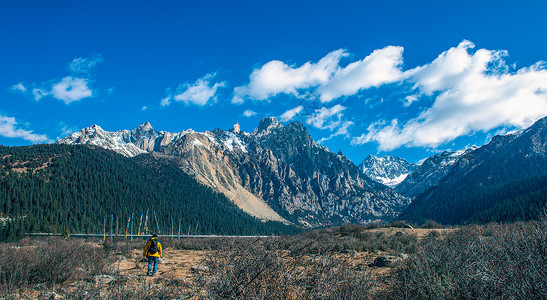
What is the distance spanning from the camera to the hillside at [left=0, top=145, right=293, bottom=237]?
88.4 meters

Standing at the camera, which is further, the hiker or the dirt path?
the hiker

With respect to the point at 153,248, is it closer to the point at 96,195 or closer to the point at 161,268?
the point at 161,268

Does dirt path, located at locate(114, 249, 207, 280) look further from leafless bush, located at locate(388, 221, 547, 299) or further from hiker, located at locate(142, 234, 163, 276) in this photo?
leafless bush, located at locate(388, 221, 547, 299)

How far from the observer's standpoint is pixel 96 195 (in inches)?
4550

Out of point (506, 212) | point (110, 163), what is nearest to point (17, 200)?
point (110, 163)

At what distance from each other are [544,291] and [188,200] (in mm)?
167903

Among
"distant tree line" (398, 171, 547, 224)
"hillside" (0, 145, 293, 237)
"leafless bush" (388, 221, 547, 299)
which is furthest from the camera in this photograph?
"distant tree line" (398, 171, 547, 224)

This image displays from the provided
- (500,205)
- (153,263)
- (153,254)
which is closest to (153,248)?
(153,254)

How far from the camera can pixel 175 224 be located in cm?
12775

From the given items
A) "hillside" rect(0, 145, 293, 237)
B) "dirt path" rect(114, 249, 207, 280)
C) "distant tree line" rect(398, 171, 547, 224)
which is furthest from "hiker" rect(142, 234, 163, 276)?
"hillside" rect(0, 145, 293, 237)

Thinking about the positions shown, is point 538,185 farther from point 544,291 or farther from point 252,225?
point 544,291

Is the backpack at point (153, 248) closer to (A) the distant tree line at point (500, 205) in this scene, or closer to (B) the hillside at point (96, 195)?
(A) the distant tree line at point (500, 205)

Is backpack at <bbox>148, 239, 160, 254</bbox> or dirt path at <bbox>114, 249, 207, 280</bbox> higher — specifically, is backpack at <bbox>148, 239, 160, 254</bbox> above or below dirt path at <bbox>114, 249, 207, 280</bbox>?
above

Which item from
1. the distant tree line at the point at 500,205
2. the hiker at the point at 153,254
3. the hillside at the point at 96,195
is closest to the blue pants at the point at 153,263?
the hiker at the point at 153,254
